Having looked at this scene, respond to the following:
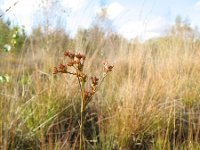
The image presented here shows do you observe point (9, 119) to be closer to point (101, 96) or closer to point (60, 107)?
point (60, 107)

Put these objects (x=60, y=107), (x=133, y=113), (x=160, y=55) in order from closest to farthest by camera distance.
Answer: (x=133, y=113)
(x=60, y=107)
(x=160, y=55)

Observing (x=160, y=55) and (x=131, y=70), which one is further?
(x=160, y=55)

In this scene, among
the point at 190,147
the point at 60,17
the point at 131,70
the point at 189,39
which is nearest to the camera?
the point at 190,147

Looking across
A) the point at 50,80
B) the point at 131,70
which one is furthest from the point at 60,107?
the point at 131,70

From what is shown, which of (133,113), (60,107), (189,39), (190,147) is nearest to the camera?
(190,147)

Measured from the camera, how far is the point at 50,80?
299 centimetres

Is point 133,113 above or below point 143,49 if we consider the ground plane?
below

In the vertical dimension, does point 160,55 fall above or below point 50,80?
above

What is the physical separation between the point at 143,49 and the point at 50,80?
1.46m

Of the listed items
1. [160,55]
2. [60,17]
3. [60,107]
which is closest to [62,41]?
[60,17]

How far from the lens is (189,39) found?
6.24m

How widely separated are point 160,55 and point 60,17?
5.70 ft

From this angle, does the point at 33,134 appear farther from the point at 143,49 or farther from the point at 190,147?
the point at 143,49

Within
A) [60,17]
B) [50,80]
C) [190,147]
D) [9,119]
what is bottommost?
[190,147]
